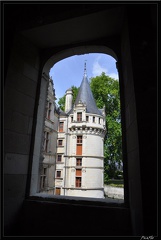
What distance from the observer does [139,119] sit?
0.89m

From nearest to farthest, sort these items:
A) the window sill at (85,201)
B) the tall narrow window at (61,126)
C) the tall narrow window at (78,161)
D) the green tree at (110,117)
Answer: the window sill at (85,201)
the tall narrow window at (78,161)
the green tree at (110,117)
the tall narrow window at (61,126)

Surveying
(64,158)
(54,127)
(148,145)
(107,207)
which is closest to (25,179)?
(107,207)

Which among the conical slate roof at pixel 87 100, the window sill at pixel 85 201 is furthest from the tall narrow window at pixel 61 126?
the window sill at pixel 85 201

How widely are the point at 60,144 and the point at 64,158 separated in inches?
47.4

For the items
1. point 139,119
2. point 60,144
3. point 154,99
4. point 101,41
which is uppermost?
point 101,41

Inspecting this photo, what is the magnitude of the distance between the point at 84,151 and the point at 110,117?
12.8ft

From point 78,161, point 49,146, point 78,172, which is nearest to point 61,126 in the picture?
point 49,146

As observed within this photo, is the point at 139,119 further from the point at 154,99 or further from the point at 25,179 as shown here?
the point at 25,179

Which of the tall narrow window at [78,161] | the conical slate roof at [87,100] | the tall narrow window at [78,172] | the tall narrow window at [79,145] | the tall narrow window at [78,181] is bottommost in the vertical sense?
the tall narrow window at [78,181]

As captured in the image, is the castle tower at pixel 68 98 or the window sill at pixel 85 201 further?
the castle tower at pixel 68 98

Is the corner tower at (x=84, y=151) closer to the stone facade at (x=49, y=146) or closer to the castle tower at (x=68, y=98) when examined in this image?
the castle tower at (x=68, y=98)

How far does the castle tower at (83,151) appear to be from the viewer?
1098 cm

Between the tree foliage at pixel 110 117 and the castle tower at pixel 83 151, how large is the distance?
92 cm

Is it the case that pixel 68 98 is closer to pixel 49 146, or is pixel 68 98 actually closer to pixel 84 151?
pixel 84 151
